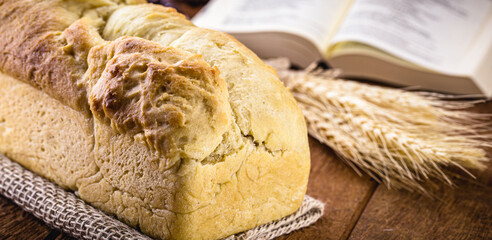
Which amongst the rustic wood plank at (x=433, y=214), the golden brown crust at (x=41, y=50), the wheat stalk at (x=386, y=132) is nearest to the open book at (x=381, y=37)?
the wheat stalk at (x=386, y=132)

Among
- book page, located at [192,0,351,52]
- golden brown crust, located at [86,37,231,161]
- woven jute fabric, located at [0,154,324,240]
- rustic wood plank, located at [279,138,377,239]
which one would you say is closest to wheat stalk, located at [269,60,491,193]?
rustic wood plank, located at [279,138,377,239]

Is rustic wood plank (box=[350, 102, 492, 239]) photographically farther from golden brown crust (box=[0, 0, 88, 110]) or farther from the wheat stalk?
golden brown crust (box=[0, 0, 88, 110])

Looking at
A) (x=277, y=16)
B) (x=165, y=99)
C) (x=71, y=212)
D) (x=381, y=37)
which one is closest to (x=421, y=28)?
(x=381, y=37)

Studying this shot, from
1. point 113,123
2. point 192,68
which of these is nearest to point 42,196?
point 113,123

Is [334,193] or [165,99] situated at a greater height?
[165,99]

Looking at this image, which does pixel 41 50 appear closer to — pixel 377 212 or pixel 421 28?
pixel 377 212

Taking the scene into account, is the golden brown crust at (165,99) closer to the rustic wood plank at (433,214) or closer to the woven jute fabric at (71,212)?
the woven jute fabric at (71,212)
